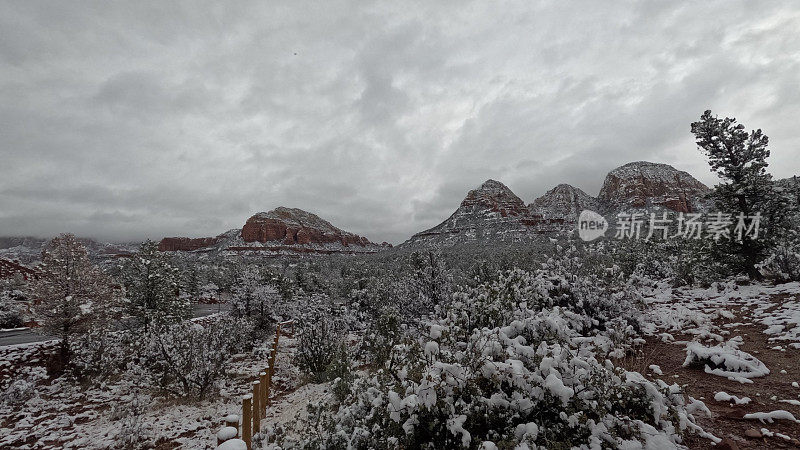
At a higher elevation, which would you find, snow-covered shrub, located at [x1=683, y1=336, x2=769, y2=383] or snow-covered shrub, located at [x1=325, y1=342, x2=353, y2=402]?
snow-covered shrub, located at [x1=683, y1=336, x2=769, y2=383]

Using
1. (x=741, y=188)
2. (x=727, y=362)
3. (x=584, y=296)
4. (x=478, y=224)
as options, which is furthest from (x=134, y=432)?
(x=478, y=224)

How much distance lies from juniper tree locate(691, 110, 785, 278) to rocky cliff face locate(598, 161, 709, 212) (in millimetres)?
144223

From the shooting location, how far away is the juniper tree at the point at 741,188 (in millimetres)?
14141

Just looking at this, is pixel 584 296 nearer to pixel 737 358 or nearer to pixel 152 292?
pixel 737 358

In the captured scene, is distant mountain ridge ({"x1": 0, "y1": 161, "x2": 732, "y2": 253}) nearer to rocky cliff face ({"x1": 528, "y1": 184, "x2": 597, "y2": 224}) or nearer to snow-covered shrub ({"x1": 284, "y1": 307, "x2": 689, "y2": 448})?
rocky cliff face ({"x1": 528, "y1": 184, "x2": 597, "y2": 224})

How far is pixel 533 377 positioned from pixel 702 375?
18.3ft

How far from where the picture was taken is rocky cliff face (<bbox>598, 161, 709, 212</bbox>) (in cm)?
14562

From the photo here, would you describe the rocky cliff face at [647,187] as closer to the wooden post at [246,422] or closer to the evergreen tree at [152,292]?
the evergreen tree at [152,292]

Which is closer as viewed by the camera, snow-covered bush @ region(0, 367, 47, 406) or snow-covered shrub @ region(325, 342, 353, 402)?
snow-covered shrub @ region(325, 342, 353, 402)

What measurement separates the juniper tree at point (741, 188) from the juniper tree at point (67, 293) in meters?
26.0

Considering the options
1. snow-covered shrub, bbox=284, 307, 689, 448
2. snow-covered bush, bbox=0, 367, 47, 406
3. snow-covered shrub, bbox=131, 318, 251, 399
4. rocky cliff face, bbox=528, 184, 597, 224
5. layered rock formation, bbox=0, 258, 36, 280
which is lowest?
snow-covered bush, bbox=0, 367, 47, 406

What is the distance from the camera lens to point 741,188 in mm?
14281

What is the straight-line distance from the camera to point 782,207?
13953 mm

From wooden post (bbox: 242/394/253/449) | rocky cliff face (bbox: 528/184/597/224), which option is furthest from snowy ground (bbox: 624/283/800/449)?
rocky cliff face (bbox: 528/184/597/224)
